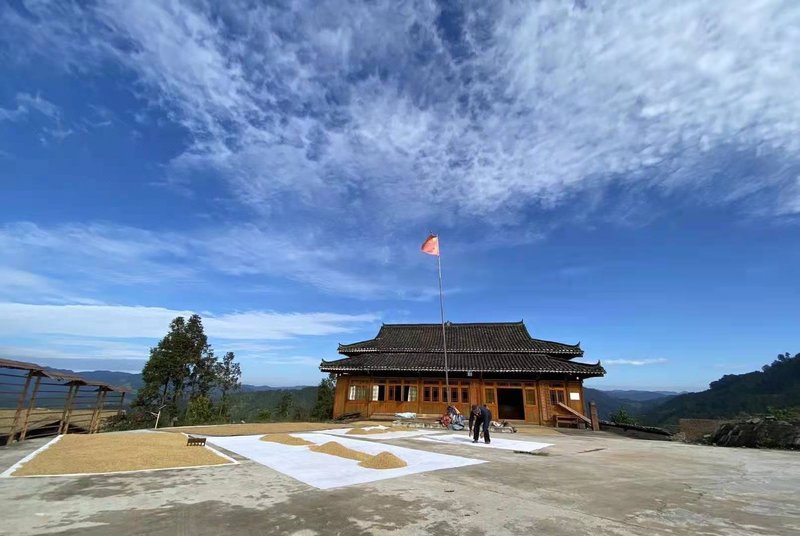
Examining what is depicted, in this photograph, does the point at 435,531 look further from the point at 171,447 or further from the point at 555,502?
the point at 171,447

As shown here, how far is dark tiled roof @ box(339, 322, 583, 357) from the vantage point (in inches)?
987

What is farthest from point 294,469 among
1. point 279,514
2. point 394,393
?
point 394,393

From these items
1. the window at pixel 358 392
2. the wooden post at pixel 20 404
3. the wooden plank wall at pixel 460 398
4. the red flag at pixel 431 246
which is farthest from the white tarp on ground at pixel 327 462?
the window at pixel 358 392

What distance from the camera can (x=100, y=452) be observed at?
7.38 metres

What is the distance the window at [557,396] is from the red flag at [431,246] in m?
11.0

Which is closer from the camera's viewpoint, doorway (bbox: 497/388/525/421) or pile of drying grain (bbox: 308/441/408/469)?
pile of drying grain (bbox: 308/441/408/469)

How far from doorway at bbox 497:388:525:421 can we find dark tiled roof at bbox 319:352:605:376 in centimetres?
371

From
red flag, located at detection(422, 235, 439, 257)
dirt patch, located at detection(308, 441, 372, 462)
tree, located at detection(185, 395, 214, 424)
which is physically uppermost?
red flag, located at detection(422, 235, 439, 257)

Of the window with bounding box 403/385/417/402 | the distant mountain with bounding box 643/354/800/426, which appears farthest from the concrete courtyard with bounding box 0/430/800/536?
the distant mountain with bounding box 643/354/800/426

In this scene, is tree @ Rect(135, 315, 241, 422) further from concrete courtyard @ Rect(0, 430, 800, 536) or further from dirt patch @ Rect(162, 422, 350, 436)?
concrete courtyard @ Rect(0, 430, 800, 536)

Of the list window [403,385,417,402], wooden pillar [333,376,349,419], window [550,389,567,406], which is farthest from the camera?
wooden pillar [333,376,349,419]

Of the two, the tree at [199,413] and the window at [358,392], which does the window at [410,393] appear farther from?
the tree at [199,413]

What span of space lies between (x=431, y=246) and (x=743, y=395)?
9366cm

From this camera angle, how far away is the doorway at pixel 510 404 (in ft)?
84.4
